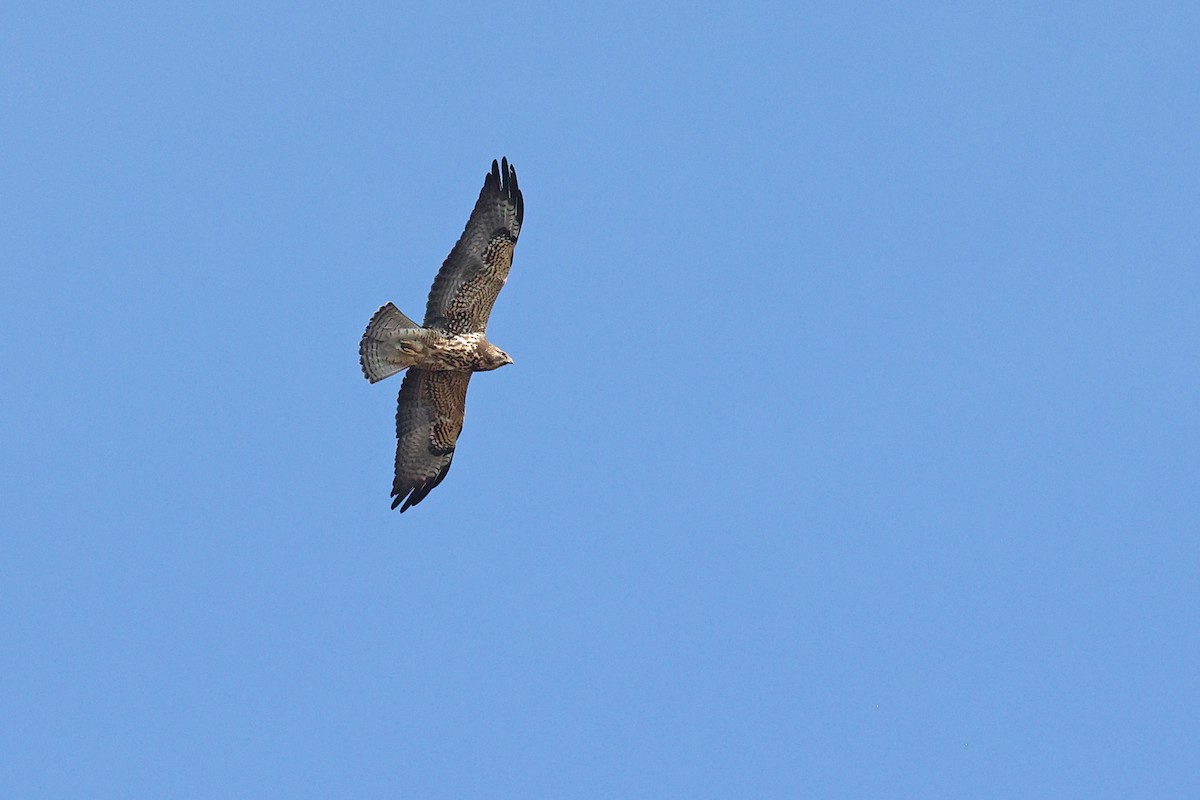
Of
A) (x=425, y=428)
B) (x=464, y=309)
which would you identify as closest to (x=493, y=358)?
(x=464, y=309)

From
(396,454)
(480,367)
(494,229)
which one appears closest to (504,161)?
(494,229)

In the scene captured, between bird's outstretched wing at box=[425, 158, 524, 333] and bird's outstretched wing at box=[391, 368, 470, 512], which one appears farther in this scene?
bird's outstretched wing at box=[391, 368, 470, 512]

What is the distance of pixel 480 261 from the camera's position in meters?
19.6

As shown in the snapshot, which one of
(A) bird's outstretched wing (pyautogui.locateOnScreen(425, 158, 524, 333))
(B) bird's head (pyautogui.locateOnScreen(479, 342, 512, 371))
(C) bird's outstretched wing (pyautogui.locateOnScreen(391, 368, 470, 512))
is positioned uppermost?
(A) bird's outstretched wing (pyautogui.locateOnScreen(425, 158, 524, 333))

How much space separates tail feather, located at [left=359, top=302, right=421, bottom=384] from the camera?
19469mm

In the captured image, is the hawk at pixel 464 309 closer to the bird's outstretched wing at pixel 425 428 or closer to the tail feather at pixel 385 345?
the tail feather at pixel 385 345

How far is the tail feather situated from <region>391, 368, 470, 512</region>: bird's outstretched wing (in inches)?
27.4

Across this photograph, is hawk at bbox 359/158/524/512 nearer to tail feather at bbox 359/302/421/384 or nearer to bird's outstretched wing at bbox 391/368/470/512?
tail feather at bbox 359/302/421/384

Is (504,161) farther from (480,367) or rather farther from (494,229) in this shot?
(480,367)

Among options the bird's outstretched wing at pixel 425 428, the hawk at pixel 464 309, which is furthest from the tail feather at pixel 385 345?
the bird's outstretched wing at pixel 425 428

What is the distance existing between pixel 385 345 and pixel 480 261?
1.44m

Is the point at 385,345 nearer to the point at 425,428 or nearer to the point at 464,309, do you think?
the point at 464,309

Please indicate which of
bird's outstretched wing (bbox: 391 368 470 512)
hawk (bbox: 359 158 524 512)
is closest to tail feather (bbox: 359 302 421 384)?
hawk (bbox: 359 158 524 512)

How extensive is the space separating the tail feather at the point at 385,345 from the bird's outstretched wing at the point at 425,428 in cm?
Answer: 70
